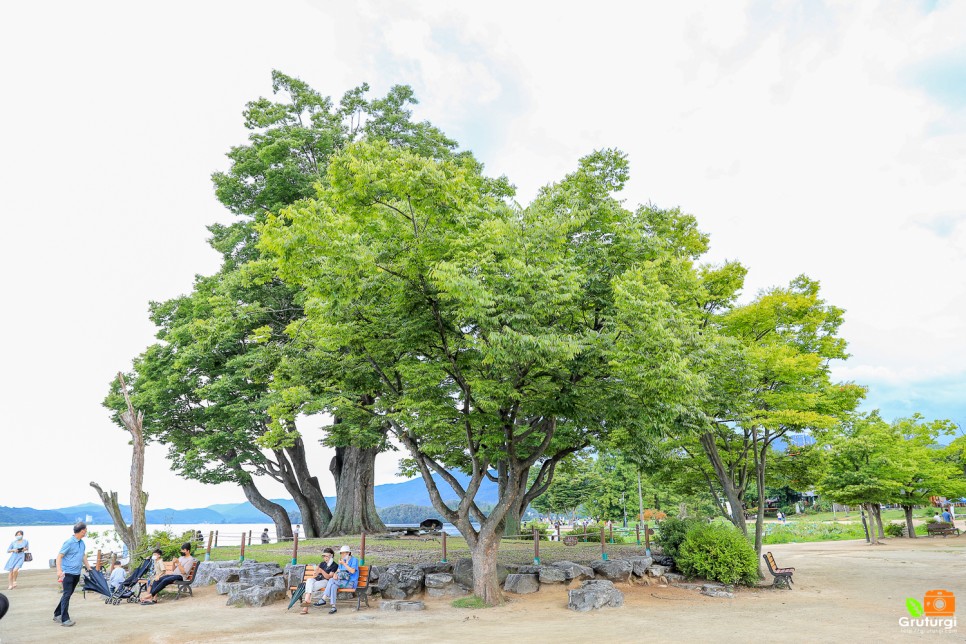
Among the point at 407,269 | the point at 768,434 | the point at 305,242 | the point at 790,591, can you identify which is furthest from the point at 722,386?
the point at 305,242

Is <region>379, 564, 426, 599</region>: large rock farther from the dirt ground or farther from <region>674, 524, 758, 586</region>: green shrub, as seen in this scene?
<region>674, 524, 758, 586</region>: green shrub

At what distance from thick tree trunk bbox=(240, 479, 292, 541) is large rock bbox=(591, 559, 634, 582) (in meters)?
16.9

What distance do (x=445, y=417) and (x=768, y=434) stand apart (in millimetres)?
10058

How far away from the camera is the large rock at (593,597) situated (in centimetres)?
1233

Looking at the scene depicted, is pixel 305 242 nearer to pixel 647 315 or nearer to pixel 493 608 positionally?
pixel 647 315

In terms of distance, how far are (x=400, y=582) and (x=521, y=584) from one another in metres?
3.08

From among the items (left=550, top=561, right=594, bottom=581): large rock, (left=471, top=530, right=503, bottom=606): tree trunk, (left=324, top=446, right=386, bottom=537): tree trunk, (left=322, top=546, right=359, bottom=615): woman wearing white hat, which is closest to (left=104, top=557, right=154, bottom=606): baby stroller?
(left=322, top=546, right=359, bottom=615): woman wearing white hat

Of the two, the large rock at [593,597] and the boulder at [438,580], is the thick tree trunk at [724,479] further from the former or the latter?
the boulder at [438,580]

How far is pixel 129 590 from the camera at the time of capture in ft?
44.4

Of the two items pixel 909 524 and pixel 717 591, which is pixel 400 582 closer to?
pixel 717 591

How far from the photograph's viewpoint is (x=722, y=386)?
15.2 m

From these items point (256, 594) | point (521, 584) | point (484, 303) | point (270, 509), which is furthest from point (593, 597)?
point (270, 509)
